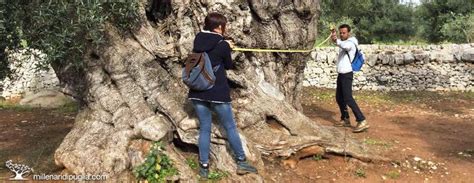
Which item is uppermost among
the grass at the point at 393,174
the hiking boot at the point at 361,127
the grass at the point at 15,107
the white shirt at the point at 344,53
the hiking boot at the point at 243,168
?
the white shirt at the point at 344,53

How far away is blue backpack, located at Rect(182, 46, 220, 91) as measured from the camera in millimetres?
5262

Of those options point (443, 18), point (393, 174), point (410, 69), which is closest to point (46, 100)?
point (393, 174)

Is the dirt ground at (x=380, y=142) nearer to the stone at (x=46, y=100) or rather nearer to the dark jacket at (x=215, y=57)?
the stone at (x=46, y=100)

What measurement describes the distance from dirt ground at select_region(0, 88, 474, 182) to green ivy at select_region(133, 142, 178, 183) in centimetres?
135

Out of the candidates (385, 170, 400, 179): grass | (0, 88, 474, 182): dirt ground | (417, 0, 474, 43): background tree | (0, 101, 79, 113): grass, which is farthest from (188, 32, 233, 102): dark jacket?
(417, 0, 474, 43): background tree

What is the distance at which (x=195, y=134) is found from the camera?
19.7ft

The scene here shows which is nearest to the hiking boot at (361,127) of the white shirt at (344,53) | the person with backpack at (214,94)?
the white shirt at (344,53)

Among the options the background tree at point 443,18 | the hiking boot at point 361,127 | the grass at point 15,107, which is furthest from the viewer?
the background tree at point 443,18

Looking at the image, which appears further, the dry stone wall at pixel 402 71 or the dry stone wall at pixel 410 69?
the dry stone wall at pixel 410 69

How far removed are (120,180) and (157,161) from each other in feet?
1.78

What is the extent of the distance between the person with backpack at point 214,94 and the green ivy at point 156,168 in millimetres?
411

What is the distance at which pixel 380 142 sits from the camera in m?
7.54

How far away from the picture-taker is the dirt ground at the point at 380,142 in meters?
6.33

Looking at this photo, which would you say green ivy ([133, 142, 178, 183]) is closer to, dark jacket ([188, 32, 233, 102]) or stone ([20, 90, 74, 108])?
dark jacket ([188, 32, 233, 102])
